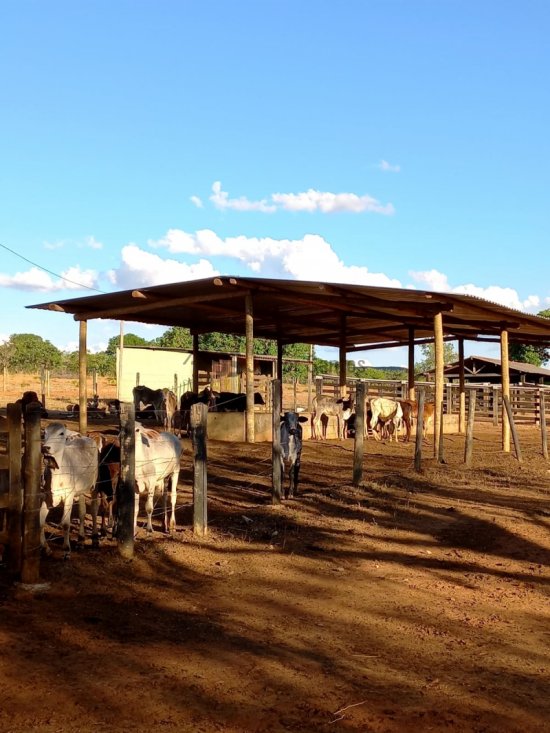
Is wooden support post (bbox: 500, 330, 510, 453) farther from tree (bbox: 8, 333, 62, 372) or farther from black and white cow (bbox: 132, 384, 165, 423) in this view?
tree (bbox: 8, 333, 62, 372)

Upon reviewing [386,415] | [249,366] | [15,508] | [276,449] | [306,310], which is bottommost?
[15,508]

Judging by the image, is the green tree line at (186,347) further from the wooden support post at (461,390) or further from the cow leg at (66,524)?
the cow leg at (66,524)

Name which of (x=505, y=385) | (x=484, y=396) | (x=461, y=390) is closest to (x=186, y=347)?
(x=484, y=396)

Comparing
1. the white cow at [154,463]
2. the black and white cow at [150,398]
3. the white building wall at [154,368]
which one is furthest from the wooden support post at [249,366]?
the white building wall at [154,368]

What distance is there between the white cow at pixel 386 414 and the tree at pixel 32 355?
39643 mm

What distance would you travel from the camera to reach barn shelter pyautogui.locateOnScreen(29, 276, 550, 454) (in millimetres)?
16047

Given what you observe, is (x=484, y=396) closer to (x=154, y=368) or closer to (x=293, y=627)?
(x=154, y=368)

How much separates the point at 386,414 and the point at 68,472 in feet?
55.4

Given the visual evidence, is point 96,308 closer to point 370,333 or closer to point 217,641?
point 370,333


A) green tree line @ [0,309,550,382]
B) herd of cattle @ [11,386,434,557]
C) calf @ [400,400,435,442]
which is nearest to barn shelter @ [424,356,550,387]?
green tree line @ [0,309,550,382]

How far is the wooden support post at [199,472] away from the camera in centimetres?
800

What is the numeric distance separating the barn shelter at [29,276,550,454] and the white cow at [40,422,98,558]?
320 inches

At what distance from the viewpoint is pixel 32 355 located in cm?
6425

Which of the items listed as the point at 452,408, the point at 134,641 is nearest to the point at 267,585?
the point at 134,641
